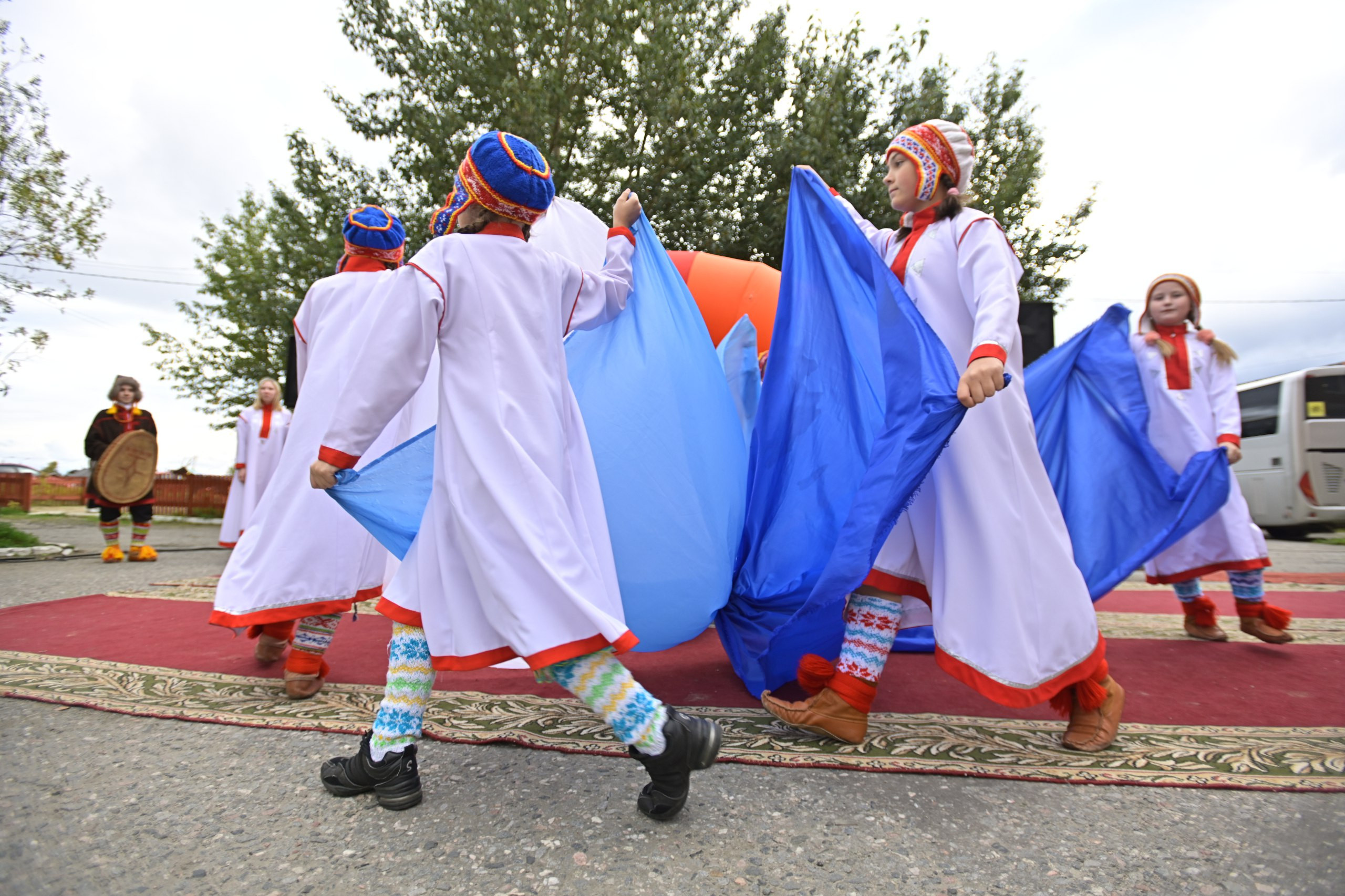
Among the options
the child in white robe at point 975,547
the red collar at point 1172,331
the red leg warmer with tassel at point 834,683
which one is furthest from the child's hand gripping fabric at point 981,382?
the red collar at point 1172,331

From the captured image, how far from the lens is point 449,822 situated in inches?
68.6

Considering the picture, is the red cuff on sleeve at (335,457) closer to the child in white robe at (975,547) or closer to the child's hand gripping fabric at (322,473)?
the child's hand gripping fabric at (322,473)

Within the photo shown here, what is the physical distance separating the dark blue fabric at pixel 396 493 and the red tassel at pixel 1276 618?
12.0 feet

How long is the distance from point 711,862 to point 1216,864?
39.1 inches

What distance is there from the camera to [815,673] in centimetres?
237

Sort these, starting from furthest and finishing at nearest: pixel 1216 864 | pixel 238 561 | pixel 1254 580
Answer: pixel 1254 580 < pixel 238 561 < pixel 1216 864

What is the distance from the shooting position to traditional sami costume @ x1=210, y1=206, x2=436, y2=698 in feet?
8.84

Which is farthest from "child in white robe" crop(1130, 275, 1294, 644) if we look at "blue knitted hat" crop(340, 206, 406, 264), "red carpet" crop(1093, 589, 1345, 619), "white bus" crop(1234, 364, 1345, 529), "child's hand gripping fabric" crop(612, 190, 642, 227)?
"white bus" crop(1234, 364, 1345, 529)

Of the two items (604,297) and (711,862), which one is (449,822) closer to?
(711,862)

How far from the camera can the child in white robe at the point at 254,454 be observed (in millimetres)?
6957

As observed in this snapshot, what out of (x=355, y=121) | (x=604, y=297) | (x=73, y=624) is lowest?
(x=73, y=624)

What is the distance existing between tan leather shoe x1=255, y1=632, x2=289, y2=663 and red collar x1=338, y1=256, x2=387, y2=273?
4.90 ft

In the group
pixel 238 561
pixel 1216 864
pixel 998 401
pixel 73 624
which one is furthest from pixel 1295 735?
pixel 73 624

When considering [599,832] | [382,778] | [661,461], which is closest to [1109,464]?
[661,461]
